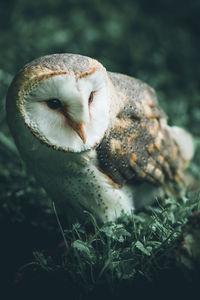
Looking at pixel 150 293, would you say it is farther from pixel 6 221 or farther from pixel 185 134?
pixel 185 134

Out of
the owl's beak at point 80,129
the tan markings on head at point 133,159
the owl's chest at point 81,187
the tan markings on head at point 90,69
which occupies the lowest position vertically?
the owl's chest at point 81,187

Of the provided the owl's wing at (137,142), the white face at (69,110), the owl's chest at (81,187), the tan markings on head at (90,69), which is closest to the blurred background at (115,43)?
the owl's chest at (81,187)

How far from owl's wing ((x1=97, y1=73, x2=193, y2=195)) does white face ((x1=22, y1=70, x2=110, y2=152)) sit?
0.19m

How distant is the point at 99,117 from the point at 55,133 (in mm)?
213

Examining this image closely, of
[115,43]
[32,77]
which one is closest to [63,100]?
[32,77]

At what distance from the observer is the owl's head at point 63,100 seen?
134 centimetres

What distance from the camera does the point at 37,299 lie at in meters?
1.51

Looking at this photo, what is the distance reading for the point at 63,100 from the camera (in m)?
1.36

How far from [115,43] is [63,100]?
347 cm

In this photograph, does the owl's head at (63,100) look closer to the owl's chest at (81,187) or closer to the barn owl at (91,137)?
the barn owl at (91,137)

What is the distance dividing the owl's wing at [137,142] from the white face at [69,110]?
194 millimetres

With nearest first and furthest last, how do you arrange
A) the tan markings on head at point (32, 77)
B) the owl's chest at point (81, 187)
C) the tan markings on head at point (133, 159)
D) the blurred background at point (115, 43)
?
the tan markings on head at point (32, 77) < the owl's chest at point (81, 187) < the tan markings on head at point (133, 159) < the blurred background at point (115, 43)

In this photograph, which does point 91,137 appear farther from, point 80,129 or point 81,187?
point 81,187

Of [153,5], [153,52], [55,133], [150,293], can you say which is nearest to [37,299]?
[150,293]
